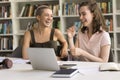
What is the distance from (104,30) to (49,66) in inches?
33.1

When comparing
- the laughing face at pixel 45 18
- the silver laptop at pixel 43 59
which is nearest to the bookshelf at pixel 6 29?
the laughing face at pixel 45 18

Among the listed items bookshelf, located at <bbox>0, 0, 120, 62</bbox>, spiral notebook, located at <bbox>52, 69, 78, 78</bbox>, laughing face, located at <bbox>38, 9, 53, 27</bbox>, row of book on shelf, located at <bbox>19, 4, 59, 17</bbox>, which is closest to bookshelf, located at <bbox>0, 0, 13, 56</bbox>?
bookshelf, located at <bbox>0, 0, 120, 62</bbox>

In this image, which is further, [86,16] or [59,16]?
[59,16]

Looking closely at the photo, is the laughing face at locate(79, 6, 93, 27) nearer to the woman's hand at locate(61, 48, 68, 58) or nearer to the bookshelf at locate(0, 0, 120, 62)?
the woman's hand at locate(61, 48, 68, 58)

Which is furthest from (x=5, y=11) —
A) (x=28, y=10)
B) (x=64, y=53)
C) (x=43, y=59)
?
(x=43, y=59)

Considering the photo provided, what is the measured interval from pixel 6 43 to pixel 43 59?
3.14m

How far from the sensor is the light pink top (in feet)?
7.90

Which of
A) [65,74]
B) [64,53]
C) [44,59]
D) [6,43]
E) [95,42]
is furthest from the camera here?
[6,43]

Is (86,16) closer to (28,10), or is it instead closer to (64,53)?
(64,53)

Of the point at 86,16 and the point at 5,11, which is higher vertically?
the point at 5,11

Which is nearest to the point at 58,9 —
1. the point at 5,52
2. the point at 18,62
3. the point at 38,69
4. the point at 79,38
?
the point at 5,52

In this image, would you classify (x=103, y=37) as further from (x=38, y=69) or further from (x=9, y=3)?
(x=9, y=3)

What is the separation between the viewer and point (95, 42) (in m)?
2.45

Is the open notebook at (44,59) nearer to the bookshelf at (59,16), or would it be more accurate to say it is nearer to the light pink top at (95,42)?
the light pink top at (95,42)
